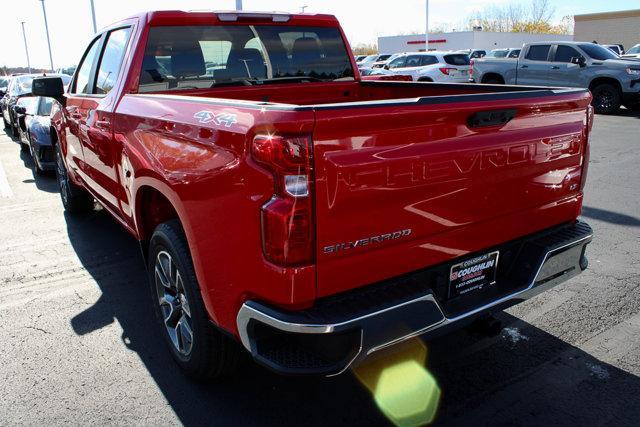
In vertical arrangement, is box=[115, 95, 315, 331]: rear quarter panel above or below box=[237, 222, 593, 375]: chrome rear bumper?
above

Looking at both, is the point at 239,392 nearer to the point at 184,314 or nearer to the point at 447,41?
the point at 184,314

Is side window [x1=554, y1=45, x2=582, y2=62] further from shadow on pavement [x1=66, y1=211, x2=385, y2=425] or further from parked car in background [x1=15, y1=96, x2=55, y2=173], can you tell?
shadow on pavement [x1=66, y1=211, x2=385, y2=425]

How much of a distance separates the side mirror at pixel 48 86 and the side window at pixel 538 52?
1468cm

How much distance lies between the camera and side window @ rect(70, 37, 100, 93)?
15.5 feet

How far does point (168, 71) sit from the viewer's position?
3842 millimetres

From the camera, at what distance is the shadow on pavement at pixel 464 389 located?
9.06ft

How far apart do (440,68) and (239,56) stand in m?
17.2

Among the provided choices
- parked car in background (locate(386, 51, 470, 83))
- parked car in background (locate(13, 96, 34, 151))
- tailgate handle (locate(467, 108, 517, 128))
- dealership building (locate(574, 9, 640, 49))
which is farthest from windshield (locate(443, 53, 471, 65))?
dealership building (locate(574, 9, 640, 49))

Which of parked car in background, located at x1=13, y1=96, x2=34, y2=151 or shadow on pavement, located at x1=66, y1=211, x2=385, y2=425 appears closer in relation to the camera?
shadow on pavement, located at x1=66, y1=211, x2=385, y2=425

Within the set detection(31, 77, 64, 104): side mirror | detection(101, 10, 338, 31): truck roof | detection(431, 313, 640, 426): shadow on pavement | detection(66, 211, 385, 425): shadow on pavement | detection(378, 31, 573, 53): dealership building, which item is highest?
detection(378, 31, 573, 53): dealership building

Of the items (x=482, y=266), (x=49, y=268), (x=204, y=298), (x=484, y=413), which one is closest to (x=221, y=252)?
(x=204, y=298)

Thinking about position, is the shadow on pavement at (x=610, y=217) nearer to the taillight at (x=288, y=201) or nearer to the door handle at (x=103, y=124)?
the taillight at (x=288, y=201)

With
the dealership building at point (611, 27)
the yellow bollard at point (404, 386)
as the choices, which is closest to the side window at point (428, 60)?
the yellow bollard at point (404, 386)

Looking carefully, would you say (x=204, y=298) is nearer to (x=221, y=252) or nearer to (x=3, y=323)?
(x=221, y=252)
